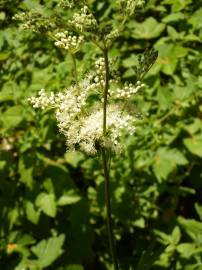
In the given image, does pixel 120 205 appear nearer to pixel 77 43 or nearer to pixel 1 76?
pixel 1 76

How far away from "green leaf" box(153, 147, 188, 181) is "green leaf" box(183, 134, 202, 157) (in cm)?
9

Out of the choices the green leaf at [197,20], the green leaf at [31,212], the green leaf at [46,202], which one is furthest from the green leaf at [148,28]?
the green leaf at [31,212]

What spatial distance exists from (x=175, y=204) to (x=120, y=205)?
706mm

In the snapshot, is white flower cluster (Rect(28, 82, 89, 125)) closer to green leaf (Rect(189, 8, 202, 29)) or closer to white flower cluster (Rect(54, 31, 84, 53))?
white flower cluster (Rect(54, 31, 84, 53))

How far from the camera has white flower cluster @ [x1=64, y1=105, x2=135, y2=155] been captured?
1902 mm

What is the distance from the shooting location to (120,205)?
3412 mm

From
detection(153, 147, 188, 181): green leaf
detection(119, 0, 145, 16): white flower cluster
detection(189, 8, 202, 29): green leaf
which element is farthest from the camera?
detection(153, 147, 188, 181): green leaf

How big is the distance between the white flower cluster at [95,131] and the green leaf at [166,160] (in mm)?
1186

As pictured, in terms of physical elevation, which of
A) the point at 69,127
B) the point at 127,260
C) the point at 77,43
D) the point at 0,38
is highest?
the point at 0,38

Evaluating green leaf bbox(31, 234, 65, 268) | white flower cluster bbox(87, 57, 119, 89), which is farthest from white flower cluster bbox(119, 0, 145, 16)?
green leaf bbox(31, 234, 65, 268)

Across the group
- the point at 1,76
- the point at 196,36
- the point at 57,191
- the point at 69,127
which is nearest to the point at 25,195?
the point at 57,191

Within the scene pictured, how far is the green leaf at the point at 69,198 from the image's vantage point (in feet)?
10.7

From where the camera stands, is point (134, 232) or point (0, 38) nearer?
point (0, 38)

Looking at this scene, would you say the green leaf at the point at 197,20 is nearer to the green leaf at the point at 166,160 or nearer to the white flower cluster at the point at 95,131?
the green leaf at the point at 166,160
